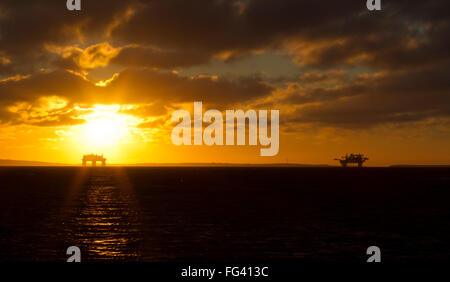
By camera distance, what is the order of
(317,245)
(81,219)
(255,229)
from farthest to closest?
(81,219) → (255,229) → (317,245)

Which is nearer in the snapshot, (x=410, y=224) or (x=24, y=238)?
(x=24, y=238)
